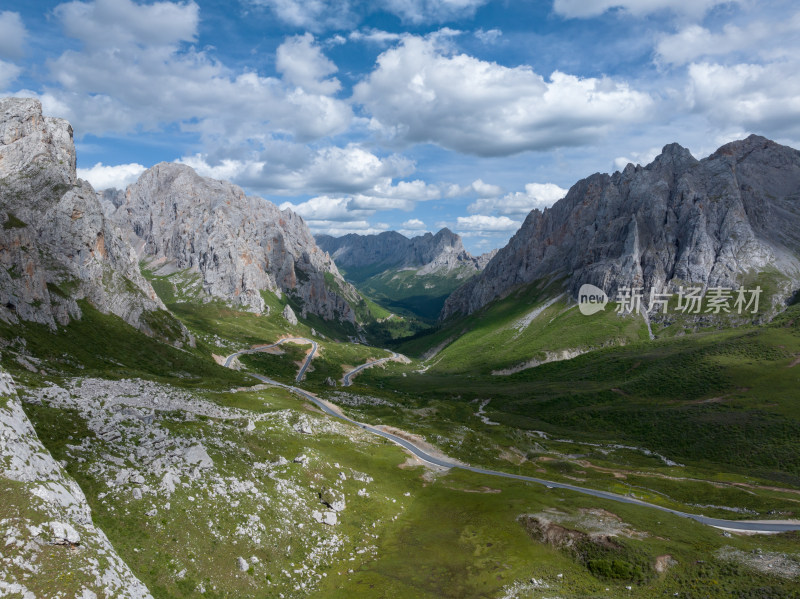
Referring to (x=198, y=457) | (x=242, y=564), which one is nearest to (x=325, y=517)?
(x=242, y=564)

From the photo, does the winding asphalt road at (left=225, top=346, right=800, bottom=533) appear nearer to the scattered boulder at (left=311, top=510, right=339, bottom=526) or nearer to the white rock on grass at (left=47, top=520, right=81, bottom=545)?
the scattered boulder at (left=311, top=510, right=339, bottom=526)

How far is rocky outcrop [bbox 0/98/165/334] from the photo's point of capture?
10575 cm

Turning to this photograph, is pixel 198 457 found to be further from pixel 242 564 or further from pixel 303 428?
pixel 303 428

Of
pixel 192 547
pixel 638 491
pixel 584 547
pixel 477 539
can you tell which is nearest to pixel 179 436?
pixel 192 547

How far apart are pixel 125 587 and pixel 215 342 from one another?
179166mm

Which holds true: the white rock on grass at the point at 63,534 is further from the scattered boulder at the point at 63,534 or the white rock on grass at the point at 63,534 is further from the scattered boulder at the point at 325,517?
the scattered boulder at the point at 325,517

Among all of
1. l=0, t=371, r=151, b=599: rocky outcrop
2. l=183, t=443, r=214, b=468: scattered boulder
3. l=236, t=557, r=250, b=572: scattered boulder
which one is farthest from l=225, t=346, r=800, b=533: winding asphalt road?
l=0, t=371, r=151, b=599: rocky outcrop

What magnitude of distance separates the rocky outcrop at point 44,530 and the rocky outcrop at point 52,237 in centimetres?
9148

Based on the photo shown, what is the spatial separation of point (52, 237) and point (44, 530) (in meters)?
139

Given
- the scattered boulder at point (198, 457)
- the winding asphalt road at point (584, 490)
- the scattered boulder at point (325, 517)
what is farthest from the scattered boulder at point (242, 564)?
the winding asphalt road at point (584, 490)

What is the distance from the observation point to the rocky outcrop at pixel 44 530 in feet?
67.8

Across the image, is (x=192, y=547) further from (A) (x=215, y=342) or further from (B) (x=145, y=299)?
(A) (x=215, y=342)

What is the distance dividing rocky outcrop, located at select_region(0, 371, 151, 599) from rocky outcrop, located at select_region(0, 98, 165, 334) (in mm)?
91480

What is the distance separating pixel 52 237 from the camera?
129 m
